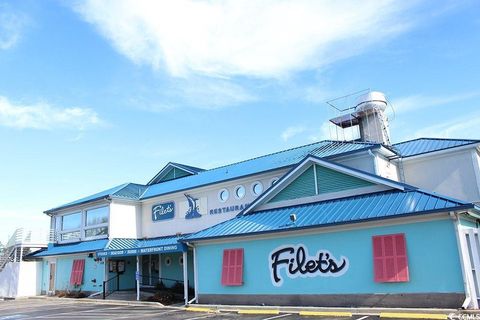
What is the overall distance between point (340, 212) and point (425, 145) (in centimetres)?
701

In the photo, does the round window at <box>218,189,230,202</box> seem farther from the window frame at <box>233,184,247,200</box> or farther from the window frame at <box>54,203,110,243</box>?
the window frame at <box>54,203,110,243</box>

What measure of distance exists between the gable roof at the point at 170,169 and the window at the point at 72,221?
501 centimetres

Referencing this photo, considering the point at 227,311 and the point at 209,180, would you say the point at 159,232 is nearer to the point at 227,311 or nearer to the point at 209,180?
the point at 209,180

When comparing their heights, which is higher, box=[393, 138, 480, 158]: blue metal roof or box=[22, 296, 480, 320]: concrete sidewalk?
box=[393, 138, 480, 158]: blue metal roof

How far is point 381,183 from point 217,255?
23.3ft

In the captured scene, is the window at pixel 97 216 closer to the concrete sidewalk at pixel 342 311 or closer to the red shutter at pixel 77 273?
the red shutter at pixel 77 273

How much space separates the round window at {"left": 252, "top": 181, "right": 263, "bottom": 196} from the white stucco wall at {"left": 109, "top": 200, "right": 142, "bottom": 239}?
916 cm

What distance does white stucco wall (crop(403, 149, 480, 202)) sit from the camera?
1677 centimetres

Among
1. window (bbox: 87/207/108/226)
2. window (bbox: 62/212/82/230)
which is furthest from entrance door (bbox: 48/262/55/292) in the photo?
window (bbox: 87/207/108/226)

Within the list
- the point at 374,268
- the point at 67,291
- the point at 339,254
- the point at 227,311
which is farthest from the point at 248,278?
the point at 67,291

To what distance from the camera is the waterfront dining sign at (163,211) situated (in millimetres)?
24481

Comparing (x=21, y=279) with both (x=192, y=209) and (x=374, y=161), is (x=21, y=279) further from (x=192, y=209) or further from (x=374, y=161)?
(x=374, y=161)

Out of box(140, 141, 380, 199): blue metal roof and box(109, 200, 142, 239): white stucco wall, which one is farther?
box(109, 200, 142, 239): white stucco wall

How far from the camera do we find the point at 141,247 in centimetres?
2081
